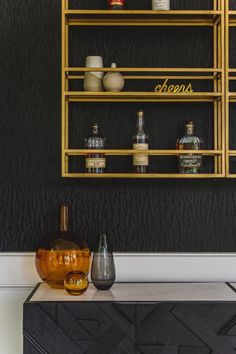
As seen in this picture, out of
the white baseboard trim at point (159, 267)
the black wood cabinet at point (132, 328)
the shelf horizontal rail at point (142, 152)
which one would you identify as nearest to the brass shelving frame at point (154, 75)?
the shelf horizontal rail at point (142, 152)

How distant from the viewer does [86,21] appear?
86.7 inches

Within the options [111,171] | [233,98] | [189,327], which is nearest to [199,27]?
[233,98]

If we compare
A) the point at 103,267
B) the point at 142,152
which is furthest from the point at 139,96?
the point at 103,267

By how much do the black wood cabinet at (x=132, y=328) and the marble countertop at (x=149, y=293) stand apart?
0.12 ft

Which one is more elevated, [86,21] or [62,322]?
[86,21]

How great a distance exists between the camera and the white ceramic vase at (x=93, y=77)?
212 centimetres

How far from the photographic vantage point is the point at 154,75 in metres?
2.24

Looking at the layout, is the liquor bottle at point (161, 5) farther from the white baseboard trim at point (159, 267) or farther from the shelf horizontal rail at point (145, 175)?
the white baseboard trim at point (159, 267)

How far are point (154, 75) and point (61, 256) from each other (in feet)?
2.72

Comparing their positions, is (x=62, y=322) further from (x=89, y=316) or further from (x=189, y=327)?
(x=189, y=327)

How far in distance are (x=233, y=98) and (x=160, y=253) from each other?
696mm

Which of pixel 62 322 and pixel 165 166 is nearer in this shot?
pixel 62 322

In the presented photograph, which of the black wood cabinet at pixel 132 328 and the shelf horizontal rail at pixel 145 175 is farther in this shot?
the shelf horizontal rail at pixel 145 175

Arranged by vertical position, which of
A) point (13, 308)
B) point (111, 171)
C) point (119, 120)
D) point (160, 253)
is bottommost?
point (13, 308)
